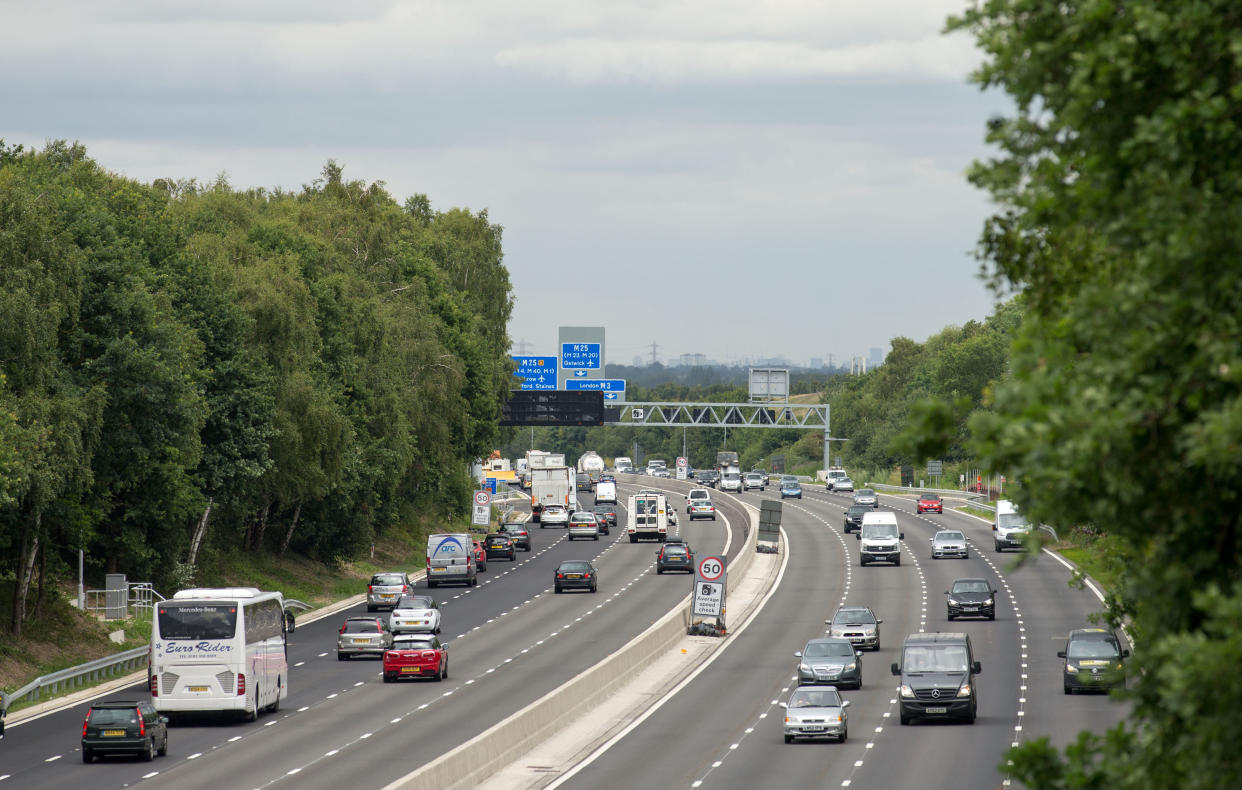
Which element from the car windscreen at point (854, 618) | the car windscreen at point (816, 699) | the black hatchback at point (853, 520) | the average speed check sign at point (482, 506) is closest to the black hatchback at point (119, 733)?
the car windscreen at point (816, 699)

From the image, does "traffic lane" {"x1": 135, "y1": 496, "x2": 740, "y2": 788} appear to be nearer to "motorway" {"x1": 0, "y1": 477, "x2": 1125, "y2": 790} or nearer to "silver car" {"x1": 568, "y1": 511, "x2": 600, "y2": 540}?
"motorway" {"x1": 0, "y1": 477, "x2": 1125, "y2": 790}

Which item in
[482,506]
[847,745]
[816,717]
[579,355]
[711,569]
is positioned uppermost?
[579,355]

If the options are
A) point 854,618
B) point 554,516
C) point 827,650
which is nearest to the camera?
point 827,650

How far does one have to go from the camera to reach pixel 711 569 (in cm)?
5578

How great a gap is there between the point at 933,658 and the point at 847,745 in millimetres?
4028

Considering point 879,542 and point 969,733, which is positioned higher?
point 879,542

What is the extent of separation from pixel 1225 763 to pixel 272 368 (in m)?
55.1

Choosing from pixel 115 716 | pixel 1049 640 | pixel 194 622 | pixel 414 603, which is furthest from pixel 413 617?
pixel 115 716

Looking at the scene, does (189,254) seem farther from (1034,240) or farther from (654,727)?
(1034,240)

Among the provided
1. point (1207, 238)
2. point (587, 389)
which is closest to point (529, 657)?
point (1207, 238)

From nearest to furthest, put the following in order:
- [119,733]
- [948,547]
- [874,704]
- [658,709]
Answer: [119,733] < [658,709] < [874,704] < [948,547]

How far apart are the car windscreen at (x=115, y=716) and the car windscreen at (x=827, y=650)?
1826 cm

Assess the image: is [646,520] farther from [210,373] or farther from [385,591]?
[210,373]

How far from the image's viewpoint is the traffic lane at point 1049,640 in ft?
118
